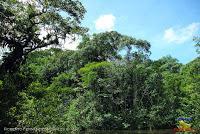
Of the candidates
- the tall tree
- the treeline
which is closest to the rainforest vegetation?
the treeline

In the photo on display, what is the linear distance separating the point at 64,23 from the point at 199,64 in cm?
1187

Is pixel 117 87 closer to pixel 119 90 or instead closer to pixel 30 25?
pixel 119 90

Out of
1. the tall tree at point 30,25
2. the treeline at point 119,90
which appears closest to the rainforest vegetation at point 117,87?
the treeline at point 119,90

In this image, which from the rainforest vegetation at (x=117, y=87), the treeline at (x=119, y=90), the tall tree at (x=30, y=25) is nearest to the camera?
the tall tree at (x=30, y=25)

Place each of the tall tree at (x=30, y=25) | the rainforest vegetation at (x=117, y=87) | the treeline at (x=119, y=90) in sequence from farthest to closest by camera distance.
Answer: the treeline at (x=119, y=90)
the rainforest vegetation at (x=117, y=87)
the tall tree at (x=30, y=25)

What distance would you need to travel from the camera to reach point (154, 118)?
37844 mm

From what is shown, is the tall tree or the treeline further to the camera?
the treeline

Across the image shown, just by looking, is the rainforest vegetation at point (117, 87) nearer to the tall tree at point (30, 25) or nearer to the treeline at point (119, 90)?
the treeline at point (119, 90)

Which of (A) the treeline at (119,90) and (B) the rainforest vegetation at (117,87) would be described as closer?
(B) the rainforest vegetation at (117,87)

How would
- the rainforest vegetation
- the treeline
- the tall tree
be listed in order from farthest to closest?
the treeline < the rainforest vegetation < the tall tree

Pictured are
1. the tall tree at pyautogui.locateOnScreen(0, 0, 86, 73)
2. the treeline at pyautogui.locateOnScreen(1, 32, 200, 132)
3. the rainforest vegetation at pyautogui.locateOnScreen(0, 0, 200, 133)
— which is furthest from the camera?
the treeline at pyautogui.locateOnScreen(1, 32, 200, 132)

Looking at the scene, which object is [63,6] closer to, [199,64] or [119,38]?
[199,64]

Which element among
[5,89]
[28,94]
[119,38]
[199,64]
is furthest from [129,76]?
[5,89]

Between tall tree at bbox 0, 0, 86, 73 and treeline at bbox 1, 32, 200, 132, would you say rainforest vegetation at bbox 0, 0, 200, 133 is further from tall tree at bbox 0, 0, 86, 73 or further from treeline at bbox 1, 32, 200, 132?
tall tree at bbox 0, 0, 86, 73
